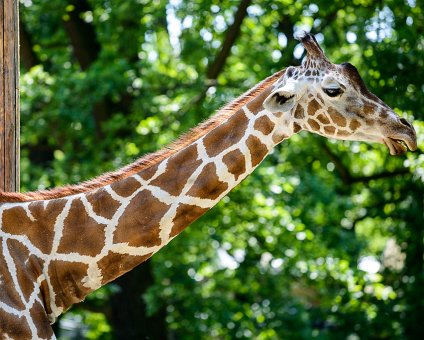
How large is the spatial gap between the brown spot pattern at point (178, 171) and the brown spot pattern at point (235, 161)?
6.5 inches

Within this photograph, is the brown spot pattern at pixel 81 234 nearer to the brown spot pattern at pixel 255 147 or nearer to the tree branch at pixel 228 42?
the brown spot pattern at pixel 255 147

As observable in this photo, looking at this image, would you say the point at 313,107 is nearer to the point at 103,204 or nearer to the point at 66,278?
the point at 103,204

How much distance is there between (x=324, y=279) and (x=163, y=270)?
2.46m

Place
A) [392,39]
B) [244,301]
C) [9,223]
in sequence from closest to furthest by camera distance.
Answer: [9,223] → [392,39] → [244,301]

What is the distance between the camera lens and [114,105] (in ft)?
48.7

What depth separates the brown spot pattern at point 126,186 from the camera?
5.84 metres

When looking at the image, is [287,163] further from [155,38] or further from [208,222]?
[155,38]

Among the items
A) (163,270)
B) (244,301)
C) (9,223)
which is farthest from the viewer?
(244,301)

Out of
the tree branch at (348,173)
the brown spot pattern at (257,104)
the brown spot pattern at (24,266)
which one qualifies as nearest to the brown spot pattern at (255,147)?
the brown spot pattern at (257,104)

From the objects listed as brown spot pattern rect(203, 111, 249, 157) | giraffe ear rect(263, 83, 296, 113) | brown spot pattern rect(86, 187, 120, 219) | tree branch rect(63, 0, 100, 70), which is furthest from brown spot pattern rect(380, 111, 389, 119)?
tree branch rect(63, 0, 100, 70)

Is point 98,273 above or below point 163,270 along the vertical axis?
above

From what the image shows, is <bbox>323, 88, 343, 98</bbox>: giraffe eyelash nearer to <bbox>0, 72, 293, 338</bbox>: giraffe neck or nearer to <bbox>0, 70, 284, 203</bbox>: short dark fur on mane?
<bbox>0, 72, 293, 338</bbox>: giraffe neck

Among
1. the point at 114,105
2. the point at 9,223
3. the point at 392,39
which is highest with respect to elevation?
the point at 9,223

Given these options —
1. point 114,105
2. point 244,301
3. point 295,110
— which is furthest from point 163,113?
point 295,110
